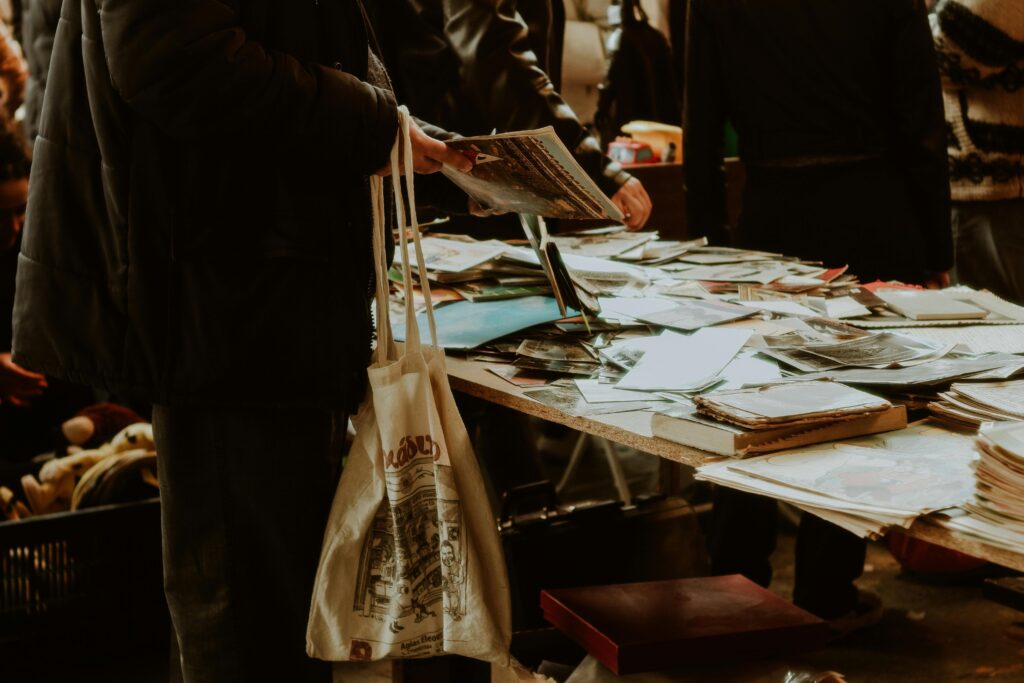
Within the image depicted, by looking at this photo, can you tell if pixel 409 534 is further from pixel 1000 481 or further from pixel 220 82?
pixel 1000 481

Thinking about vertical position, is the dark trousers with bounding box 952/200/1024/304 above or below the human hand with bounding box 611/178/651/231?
below

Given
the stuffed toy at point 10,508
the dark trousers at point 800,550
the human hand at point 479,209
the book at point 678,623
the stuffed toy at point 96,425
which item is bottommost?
the dark trousers at point 800,550

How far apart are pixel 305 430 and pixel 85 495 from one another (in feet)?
4.10

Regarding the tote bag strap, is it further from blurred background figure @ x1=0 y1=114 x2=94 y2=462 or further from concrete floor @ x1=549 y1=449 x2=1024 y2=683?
concrete floor @ x1=549 y1=449 x2=1024 y2=683

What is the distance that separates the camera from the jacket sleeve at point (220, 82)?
3.78 ft

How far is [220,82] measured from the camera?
117 cm

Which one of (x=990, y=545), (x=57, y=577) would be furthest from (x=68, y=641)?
(x=990, y=545)

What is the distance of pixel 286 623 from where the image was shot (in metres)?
1.41

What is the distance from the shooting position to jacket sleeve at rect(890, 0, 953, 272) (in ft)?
8.22

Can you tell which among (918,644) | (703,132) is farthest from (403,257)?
(918,644)

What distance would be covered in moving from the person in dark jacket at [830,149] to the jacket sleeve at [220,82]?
163 centimetres

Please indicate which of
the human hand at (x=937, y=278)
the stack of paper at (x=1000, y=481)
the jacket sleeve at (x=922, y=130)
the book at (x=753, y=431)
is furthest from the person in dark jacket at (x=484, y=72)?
the stack of paper at (x=1000, y=481)

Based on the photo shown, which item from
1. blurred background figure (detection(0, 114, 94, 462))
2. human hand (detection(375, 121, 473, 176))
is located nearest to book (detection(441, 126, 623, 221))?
human hand (detection(375, 121, 473, 176))

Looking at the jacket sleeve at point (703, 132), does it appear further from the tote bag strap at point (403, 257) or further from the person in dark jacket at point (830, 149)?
the tote bag strap at point (403, 257)
